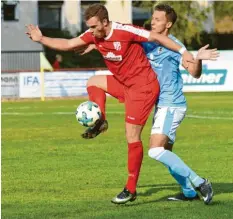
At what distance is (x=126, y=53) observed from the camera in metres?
11.0

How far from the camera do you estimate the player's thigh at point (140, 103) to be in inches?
440

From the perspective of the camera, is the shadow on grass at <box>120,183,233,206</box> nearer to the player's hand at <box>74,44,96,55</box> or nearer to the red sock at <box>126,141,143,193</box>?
the red sock at <box>126,141,143,193</box>

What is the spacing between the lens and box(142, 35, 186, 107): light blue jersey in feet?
37.0

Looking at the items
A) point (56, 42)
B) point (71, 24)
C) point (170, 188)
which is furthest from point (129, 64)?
point (71, 24)

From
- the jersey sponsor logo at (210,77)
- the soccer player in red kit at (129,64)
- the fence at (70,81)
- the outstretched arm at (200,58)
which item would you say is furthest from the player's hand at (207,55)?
the jersey sponsor logo at (210,77)

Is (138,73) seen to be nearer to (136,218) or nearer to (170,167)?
(170,167)

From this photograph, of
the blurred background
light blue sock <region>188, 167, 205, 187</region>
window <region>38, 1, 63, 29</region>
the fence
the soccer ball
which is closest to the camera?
light blue sock <region>188, 167, 205, 187</region>

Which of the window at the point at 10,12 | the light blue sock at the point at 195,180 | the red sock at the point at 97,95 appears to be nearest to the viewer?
the light blue sock at the point at 195,180

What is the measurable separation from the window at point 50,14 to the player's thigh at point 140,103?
54179 millimetres

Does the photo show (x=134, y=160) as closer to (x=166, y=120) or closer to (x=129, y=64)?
(x=166, y=120)

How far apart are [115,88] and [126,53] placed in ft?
2.35

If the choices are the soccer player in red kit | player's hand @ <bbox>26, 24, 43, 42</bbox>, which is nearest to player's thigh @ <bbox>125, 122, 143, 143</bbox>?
the soccer player in red kit

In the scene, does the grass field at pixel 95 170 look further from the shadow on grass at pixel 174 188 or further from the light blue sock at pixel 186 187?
the light blue sock at pixel 186 187

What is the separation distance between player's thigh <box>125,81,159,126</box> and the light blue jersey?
105 millimetres
